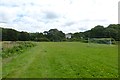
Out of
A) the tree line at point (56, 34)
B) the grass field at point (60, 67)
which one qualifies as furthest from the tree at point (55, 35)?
the grass field at point (60, 67)

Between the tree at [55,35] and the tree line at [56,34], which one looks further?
the tree at [55,35]

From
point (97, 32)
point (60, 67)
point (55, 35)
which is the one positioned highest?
point (97, 32)

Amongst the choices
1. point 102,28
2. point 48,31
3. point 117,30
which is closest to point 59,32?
point 48,31

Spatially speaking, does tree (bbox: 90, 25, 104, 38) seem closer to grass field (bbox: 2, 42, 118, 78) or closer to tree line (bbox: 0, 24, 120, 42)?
tree line (bbox: 0, 24, 120, 42)

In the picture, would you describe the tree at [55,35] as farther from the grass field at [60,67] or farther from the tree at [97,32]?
the grass field at [60,67]

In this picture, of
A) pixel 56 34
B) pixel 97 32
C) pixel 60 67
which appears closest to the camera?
pixel 60 67

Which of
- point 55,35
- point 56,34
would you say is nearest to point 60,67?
point 55,35

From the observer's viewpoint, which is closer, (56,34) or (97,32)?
(97,32)

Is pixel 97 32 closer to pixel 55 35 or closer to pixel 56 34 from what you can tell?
pixel 55 35

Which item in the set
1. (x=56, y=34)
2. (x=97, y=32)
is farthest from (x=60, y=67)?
(x=56, y=34)

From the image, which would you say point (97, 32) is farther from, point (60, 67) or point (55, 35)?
point (60, 67)

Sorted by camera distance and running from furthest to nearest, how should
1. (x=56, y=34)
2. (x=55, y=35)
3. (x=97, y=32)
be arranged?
(x=56, y=34) → (x=55, y=35) → (x=97, y=32)

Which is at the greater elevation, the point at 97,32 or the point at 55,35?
the point at 97,32

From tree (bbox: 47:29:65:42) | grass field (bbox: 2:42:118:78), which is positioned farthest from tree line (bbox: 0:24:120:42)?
grass field (bbox: 2:42:118:78)
